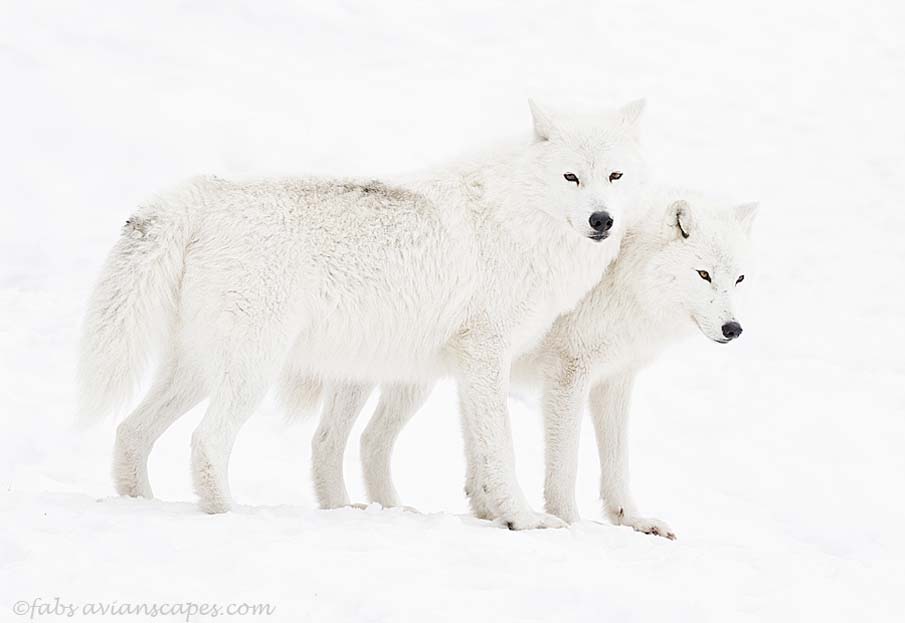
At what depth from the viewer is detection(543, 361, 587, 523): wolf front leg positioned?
7223mm

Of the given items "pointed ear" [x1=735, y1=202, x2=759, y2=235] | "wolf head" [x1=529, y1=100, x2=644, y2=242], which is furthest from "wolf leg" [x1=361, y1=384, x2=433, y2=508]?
"pointed ear" [x1=735, y1=202, x2=759, y2=235]

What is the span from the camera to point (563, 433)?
723 centimetres

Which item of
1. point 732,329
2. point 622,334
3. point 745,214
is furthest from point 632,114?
point 732,329

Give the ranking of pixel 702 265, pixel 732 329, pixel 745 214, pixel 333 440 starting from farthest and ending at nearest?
pixel 333 440 → pixel 745 214 → pixel 702 265 → pixel 732 329

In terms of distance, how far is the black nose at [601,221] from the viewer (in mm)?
6547

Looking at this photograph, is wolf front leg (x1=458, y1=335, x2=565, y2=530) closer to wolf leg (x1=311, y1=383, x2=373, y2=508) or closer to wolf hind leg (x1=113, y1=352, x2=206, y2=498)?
wolf leg (x1=311, y1=383, x2=373, y2=508)

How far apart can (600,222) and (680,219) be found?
2.86ft

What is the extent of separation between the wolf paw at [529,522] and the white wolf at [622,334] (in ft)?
0.71

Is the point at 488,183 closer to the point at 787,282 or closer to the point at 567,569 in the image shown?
the point at 567,569

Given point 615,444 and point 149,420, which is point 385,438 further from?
point 149,420

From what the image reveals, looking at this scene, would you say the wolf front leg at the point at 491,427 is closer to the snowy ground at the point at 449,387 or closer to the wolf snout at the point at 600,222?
the snowy ground at the point at 449,387

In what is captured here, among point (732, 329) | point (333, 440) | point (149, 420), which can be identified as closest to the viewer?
point (149, 420)

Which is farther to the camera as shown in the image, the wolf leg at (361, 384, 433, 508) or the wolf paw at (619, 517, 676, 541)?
the wolf leg at (361, 384, 433, 508)

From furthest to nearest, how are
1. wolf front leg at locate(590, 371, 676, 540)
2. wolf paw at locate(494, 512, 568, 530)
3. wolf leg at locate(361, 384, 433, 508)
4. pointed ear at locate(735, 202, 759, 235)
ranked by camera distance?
wolf leg at locate(361, 384, 433, 508), wolf front leg at locate(590, 371, 676, 540), pointed ear at locate(735, 202, 759, 235), wolf paw at locate(494, 512, 568, 530)
